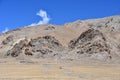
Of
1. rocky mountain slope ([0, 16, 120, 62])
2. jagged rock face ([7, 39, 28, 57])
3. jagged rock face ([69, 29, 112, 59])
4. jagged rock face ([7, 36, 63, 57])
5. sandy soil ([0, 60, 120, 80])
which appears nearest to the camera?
sandy soil ([0, 60, 120, 80])

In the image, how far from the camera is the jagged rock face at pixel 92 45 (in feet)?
294

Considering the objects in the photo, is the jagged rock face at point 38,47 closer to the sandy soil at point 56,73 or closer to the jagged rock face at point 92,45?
the jagged rock face at point 92,45

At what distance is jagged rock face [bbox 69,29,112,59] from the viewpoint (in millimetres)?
89688

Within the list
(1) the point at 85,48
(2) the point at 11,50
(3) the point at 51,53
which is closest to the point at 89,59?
(1) the point at 85,48

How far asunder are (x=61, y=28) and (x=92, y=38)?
26909 millimetres

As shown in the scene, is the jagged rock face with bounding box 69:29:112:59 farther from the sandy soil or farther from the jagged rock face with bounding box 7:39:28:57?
the sandy soil

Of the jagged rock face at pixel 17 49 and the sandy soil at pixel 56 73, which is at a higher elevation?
the jagged rock face at pixel 17 49

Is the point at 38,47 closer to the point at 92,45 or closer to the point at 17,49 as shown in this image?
the point at 17,49

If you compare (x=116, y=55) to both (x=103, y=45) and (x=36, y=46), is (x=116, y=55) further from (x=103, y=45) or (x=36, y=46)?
(x=36, y=46)

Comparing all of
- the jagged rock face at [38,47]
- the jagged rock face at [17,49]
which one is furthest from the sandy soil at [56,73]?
the jagged rock face at [17,49]

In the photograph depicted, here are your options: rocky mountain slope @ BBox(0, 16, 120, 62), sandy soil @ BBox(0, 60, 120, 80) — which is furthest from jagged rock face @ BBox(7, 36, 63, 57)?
sandy soil @ BBox(0, 60, 120, 80)

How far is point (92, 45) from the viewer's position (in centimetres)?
9200

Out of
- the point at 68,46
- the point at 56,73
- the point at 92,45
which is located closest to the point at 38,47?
the point at 68,46

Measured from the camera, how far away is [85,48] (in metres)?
92.5
